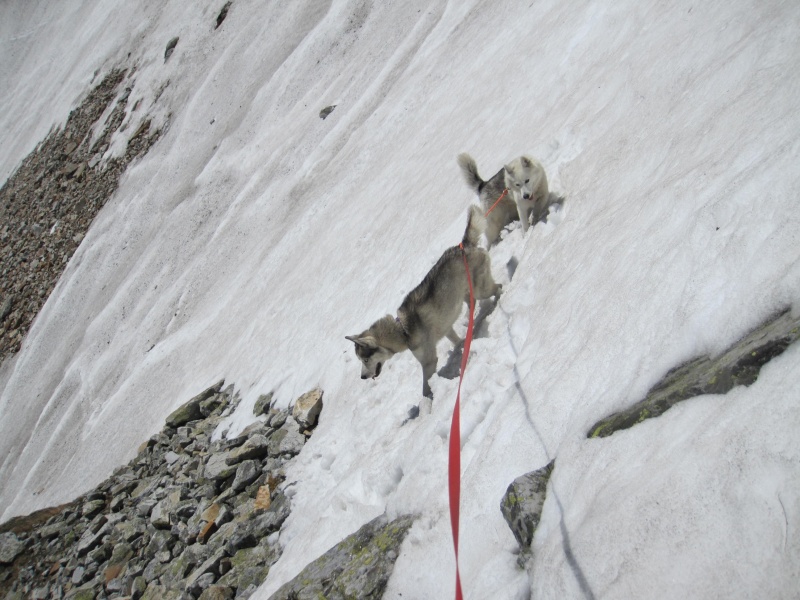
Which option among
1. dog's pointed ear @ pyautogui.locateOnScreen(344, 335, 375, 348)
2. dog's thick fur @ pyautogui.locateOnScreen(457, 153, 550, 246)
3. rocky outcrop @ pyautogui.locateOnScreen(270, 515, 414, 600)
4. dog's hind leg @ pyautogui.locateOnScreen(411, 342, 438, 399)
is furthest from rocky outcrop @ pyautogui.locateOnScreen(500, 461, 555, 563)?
dog's thick fur @ pyautogui.locateOnScreen(457, 153, 550, 246)

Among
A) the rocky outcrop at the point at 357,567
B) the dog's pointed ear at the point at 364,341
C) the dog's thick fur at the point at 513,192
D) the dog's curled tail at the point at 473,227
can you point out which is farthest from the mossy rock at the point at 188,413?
the dog's curled tail at the point at 473,227

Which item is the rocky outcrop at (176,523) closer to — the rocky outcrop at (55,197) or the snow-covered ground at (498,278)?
the snow-covered ground at (498,278)

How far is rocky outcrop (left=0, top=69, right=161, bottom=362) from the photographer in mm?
30000

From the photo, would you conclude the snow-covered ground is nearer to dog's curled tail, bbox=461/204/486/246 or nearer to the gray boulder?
dog's curled tail, bbox=461/204/486/246

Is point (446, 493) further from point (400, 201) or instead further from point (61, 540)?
point (61, 540)

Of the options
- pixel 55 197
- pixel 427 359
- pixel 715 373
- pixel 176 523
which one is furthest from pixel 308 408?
pixel 55 197

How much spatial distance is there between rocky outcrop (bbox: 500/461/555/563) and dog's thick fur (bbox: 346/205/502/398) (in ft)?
10.0

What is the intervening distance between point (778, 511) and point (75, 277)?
1202 inches

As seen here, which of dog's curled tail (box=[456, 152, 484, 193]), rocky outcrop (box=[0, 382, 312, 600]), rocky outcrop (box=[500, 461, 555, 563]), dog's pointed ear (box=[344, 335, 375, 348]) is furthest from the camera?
dog's curled tail (box=[456, 152, 484, 193])

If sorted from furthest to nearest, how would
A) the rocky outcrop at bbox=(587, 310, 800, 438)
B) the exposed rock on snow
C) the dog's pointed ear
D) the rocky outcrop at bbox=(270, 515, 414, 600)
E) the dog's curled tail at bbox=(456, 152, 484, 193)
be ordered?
the exposed rock on snow → the dog's curled tail at bbox=(456, 152, 484, 193) → the dog's pointed ear → the rocky outcrop at bbox=(270, 515, 414, 600) → the rocky outcrop at bbox=(587, 310, 800, 438)

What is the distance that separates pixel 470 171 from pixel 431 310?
3.11 metres

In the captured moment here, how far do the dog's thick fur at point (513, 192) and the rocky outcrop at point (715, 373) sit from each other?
4504 mm

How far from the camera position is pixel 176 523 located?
29.7ft

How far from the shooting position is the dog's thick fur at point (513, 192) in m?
7.36
